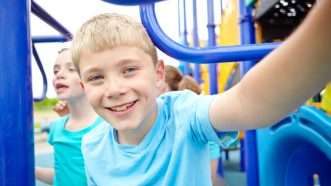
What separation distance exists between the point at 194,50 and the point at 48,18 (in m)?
0.47

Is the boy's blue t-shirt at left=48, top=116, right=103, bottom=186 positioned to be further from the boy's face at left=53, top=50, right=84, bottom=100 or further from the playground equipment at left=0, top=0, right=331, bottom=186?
the playground equipment at left=0, top=0, right=331, bottom=186

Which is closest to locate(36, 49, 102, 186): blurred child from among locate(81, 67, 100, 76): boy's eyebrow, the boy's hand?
the boy's hand

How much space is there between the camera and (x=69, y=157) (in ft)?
3.60

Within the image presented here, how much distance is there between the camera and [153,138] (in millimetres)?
603

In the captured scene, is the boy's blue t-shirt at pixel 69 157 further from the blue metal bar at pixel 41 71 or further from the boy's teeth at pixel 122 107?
the boy's teeth at pixel 122 107

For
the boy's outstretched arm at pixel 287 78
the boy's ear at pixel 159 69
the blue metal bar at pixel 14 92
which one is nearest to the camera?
the boy's outstretched arm at pixel 287 78

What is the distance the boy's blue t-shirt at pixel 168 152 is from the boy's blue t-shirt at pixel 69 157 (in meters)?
0.41

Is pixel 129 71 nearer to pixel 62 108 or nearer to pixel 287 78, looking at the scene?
pixel 287 78

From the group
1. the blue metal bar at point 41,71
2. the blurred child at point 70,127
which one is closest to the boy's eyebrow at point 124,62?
the blurred child at point 70,127

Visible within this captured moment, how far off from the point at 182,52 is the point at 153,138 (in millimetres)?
176

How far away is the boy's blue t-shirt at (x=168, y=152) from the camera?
1.77 ft

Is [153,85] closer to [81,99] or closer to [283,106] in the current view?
[283,106]

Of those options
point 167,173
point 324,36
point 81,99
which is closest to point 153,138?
Result: point 167,173

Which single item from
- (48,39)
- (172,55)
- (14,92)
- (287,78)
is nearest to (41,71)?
(48,39)
